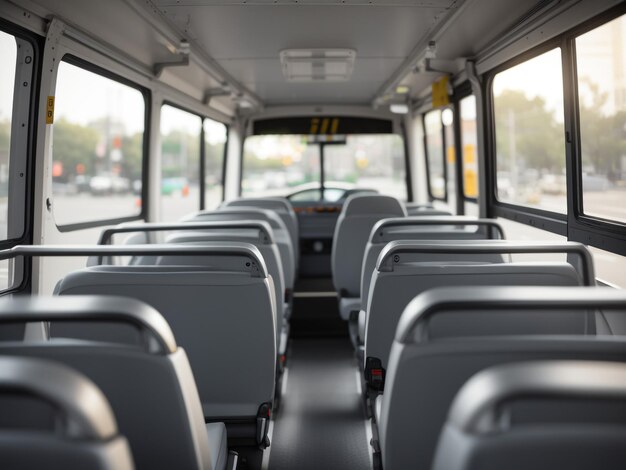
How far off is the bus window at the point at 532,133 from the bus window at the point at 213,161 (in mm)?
3795

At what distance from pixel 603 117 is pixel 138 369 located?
118 inches

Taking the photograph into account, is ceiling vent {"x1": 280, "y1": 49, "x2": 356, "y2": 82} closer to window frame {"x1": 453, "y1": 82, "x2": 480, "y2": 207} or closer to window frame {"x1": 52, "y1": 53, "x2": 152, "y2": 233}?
window frame {"x1": 453, "y1": 82, "x2": 480, "y2": 207}

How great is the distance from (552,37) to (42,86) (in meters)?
3.15

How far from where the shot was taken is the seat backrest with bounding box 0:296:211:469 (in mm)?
1272

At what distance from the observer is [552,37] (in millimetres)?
3895

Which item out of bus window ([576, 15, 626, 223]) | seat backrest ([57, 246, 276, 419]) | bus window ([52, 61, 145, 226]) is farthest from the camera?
bus window ([52, 61, 145, 226])

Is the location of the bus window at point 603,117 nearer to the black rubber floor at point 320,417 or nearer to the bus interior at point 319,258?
the bus interior at point 319,258

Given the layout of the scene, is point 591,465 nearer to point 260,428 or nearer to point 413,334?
point 413,334

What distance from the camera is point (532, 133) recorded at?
468cm

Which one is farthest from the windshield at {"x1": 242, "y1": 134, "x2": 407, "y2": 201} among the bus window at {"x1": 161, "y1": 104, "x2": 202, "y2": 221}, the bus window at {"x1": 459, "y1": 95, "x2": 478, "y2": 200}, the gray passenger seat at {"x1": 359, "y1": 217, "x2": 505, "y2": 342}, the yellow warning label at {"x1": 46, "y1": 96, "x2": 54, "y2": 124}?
the yellow warning label at {"x1": 46, "y1": 96, "x2": 54, "y2": 124}

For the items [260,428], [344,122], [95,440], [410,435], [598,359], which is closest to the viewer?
[95,440]

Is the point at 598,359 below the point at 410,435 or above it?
above

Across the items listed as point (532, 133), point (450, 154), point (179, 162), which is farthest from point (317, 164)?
point (532, 133)

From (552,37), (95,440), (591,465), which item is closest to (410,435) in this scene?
(591,465)
